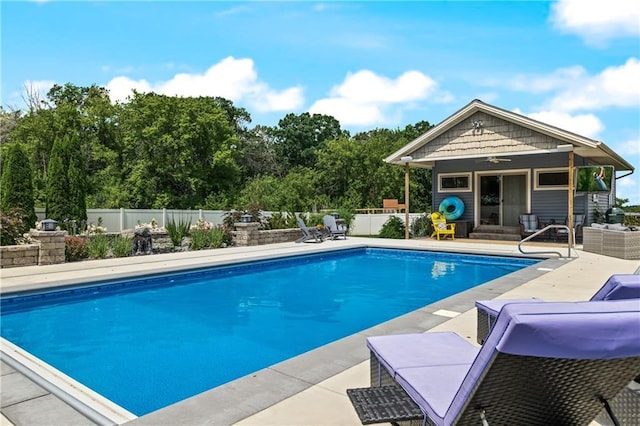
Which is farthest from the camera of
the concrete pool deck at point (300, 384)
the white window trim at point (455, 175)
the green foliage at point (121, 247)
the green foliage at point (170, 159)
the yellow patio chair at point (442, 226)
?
the green foliage at point (170, 159)

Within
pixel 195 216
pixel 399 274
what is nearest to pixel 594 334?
pixel 399 274

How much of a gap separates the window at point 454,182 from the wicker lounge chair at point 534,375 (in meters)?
14.9

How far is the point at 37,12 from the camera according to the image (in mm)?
9195

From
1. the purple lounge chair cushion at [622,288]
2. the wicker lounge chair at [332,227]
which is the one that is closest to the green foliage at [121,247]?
the wicker lounge chair at [332,227]

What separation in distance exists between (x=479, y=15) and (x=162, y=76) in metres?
20.9

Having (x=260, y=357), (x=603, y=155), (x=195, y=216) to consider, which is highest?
(x=603, y=155)

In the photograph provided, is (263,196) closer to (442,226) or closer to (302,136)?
(442,226)

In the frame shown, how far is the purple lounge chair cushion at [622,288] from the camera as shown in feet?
7.84

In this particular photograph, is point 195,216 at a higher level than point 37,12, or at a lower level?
lower

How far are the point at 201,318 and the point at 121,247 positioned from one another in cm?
573

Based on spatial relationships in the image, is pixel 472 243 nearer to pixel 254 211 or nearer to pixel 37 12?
pixel 254 211

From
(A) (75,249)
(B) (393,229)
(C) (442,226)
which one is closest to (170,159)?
(B) (393,229)

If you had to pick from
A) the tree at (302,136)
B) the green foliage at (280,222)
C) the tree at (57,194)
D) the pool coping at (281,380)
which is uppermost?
the tree at (302,136)

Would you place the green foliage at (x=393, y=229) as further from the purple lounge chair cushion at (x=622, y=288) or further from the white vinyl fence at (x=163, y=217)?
the purple lounge chair cushion at (x=622, y=288)
